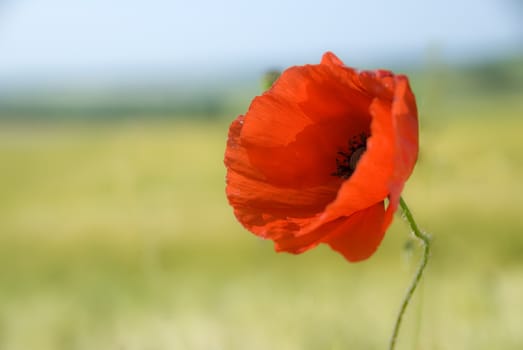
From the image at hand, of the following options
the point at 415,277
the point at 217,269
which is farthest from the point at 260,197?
the point at 217,269

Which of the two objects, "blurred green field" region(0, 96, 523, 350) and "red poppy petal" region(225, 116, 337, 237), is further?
"blurred green field" region(0, 96, 523, 350)

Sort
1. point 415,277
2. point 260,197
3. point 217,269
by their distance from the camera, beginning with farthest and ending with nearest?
1. point 217,269
2. point 260,197
3. point 415,277

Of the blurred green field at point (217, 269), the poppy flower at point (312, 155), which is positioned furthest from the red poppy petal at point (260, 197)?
the blurred green field at point (217, 269)

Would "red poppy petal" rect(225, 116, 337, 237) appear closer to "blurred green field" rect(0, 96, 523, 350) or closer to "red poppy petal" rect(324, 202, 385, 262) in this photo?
"red poppy petal" rect(324, 202, 385, 262)

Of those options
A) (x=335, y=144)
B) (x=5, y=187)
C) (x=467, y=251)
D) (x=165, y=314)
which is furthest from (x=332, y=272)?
(x=5, y=187)

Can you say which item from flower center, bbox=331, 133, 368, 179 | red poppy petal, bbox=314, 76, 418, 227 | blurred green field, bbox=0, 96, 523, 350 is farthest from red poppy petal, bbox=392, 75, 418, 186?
blurred green field, bbox=0, 96, 523, 350

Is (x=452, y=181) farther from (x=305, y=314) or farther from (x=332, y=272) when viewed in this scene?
(x=305, y=314)

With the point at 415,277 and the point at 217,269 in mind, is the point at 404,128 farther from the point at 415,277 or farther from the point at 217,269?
the point at 217,269
